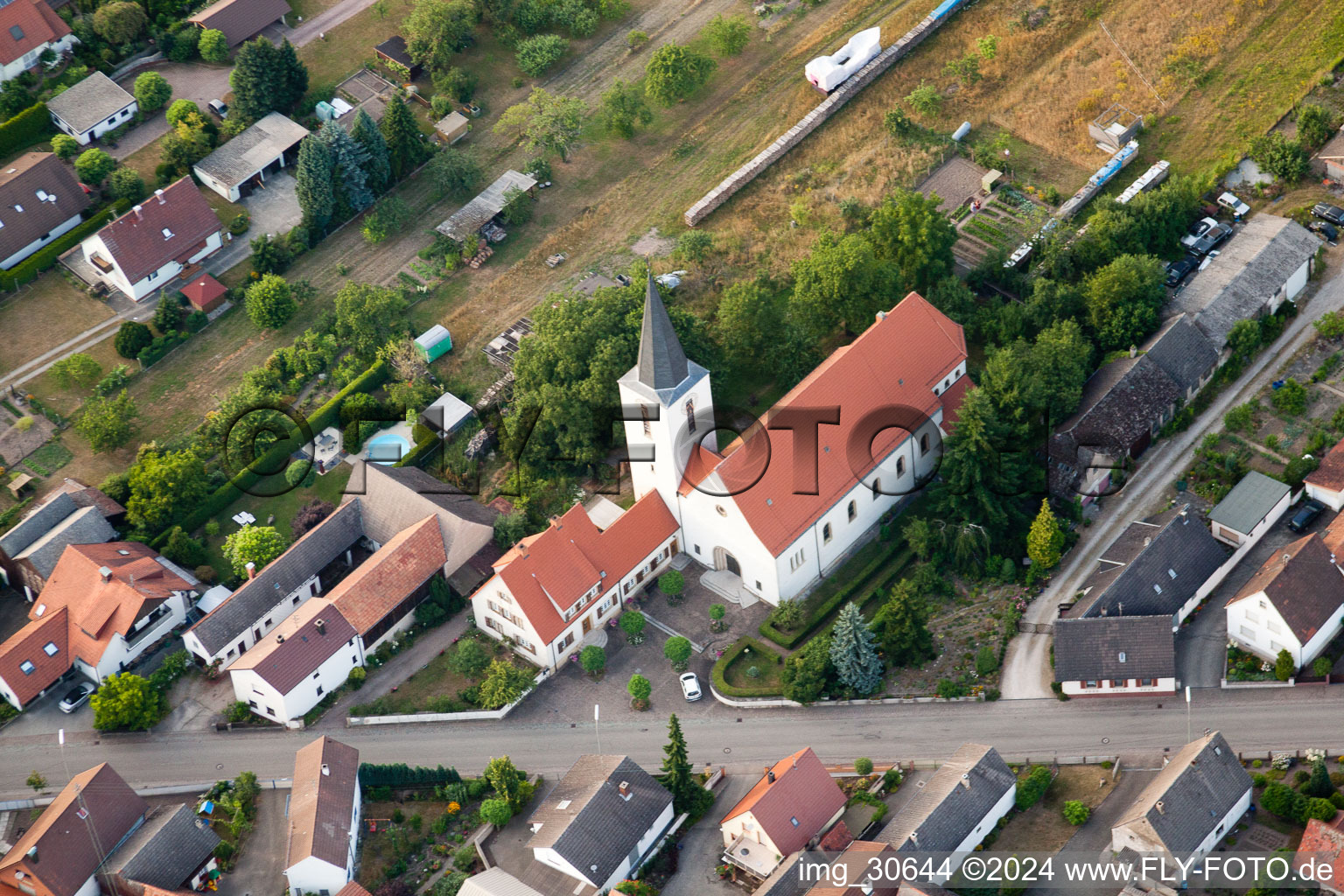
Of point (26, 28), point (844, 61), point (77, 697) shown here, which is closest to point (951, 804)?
point (77, 697)

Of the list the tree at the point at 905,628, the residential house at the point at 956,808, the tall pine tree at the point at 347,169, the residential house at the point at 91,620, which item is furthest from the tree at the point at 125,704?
the tall pine tree at the point at 347,169

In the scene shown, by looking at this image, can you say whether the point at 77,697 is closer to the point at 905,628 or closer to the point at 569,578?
the point at 569,578

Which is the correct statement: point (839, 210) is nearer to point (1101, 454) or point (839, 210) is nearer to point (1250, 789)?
point (1101, 454)

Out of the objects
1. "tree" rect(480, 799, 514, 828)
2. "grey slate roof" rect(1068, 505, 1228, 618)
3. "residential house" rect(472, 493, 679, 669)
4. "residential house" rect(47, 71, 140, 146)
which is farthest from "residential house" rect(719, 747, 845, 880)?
"residential house" rect(47, 71, 140, 146)

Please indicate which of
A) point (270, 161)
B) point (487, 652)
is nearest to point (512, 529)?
point (487, 652)

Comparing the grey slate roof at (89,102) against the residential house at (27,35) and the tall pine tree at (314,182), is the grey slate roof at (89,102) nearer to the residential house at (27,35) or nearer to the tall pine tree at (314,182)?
the residential house at (27,35)
